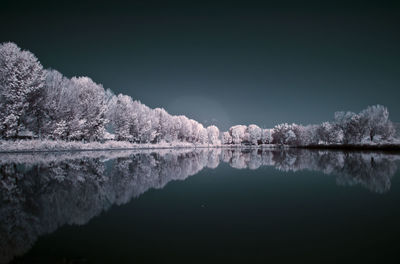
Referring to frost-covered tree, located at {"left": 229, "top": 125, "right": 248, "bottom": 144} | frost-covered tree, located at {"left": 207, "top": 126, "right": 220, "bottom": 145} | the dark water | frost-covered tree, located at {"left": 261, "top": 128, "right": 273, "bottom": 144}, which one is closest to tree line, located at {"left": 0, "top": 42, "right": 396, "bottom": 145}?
the dark water

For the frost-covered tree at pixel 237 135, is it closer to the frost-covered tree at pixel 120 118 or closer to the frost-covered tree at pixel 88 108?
the frost-covered tree at pixel 120 118

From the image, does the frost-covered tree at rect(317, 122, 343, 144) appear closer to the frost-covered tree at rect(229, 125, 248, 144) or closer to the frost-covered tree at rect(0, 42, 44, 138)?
the frost-covered tree at rect(0, 42, 44, 138)

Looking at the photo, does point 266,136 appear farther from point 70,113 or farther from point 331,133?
point 70,113

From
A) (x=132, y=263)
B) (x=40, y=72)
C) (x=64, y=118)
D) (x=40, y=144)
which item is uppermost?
(x=40, y=72)

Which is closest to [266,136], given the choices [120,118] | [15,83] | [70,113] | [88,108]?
[120,118]

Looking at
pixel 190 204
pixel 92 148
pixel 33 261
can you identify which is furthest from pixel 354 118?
pixel 33 261

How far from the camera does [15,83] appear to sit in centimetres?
3195

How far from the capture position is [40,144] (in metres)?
34.9

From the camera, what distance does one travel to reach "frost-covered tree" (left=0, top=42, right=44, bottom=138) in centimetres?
3183

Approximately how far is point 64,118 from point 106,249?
44.4 m

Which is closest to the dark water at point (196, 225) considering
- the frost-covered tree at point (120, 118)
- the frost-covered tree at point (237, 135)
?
the frost-covered tree at point (120, 118)

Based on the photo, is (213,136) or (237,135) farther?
(237,135)

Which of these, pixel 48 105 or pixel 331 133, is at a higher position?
pixel 48 105

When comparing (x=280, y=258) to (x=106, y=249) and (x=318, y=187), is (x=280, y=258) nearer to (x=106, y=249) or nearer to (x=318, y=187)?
(x=106, y=249)
